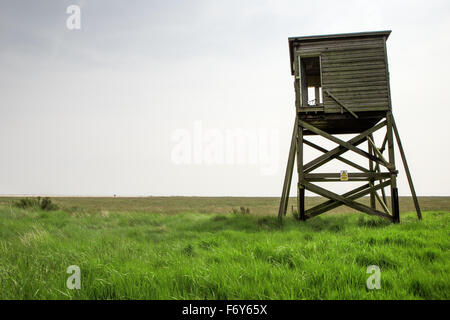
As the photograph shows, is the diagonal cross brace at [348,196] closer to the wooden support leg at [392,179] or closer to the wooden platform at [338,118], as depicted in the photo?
the wooden support leg at [392,179]

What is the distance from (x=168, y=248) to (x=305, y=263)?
281 centimetres

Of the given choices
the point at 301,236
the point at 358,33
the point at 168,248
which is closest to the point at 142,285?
the point at 168,248

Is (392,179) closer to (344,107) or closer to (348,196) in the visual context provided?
(348,196)

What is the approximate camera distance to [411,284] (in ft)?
9.16

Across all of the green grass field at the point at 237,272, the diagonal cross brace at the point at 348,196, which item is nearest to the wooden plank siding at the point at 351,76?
the diagonal cross brace at the point at 348,196

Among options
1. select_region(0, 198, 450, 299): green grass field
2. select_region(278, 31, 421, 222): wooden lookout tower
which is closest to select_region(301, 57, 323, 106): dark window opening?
select_region(278, 31, 421, 222): wooden lookout tower

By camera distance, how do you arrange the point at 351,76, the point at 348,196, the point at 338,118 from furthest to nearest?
the point at 348,196 < the point at 351,76 < the point at 338,118

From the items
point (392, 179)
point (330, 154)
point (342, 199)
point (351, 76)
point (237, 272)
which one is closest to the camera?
point (237, 272)

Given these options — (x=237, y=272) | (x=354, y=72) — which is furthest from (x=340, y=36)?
(x=237, y=272)

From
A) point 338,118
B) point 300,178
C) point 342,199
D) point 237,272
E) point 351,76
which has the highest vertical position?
point 351,76

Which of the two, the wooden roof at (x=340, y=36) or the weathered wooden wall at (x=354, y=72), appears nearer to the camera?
the weathered wooden wall at (x=354, y=72)

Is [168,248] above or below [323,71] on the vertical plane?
below

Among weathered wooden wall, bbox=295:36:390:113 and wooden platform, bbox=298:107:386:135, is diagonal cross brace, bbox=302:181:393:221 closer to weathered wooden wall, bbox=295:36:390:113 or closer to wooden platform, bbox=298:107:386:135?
wooden platform, bbox=298:107:386:135

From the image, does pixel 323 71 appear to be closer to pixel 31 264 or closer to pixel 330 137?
pixel 330 137
